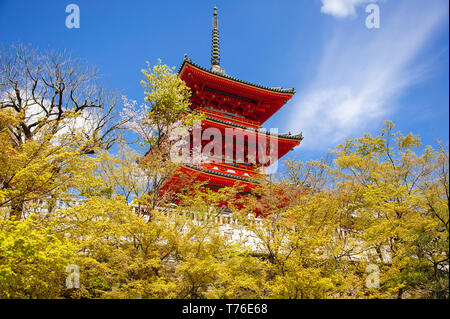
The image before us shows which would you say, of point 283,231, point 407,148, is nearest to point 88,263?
point 283,231

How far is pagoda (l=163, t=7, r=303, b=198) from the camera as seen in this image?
1803 centimetres

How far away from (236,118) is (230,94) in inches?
66.4

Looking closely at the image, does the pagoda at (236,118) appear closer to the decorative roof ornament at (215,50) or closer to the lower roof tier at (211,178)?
the lower roof tier at (211,178)

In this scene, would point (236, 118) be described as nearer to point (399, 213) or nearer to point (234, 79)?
point (234, 79)

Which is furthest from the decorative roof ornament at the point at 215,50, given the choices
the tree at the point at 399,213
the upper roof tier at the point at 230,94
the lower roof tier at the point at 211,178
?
the tree at the point at 399,213

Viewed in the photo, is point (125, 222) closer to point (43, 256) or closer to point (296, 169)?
point (43, 256)

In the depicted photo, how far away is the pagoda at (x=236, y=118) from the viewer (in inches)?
710

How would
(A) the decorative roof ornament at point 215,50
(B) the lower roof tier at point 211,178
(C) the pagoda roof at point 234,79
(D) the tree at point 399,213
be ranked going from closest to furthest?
1. (D) the tree at point 399,213
2. (B) the lower roof tier at point 211,178
3. (C) the pagoda roof at point 234,79
4. (A) the decorative roof ornament at point 215,50

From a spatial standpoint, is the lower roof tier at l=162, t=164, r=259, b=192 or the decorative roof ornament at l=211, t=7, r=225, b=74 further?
the decorative roof ornament at l=211, t=7, r=225, b=74

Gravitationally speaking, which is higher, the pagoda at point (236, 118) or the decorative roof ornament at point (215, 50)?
the decorative roof ornament at point (215, 50)

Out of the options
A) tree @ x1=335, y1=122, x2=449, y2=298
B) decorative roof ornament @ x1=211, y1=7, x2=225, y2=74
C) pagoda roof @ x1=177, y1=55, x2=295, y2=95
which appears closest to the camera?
tree @ x1=335, y1=122, x2=449, y2=298

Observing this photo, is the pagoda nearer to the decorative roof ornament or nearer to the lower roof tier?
the lower roof tier

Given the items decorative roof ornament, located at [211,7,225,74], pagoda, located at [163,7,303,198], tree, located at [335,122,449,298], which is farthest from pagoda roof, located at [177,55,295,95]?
tree, located at [335,122,449,298]
